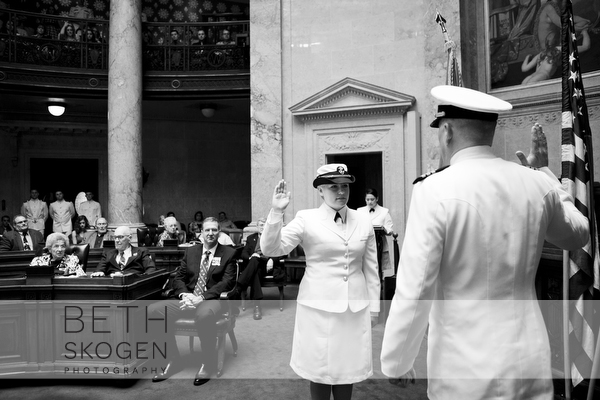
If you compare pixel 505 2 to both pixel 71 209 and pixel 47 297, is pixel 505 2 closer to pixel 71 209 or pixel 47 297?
pixel 47 297

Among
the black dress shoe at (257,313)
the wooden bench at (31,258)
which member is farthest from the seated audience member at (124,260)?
the black dress shoe at (257,313)

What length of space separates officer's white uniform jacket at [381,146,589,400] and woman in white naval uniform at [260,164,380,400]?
1532 mm

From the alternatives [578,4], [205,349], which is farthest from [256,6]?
[205,349]

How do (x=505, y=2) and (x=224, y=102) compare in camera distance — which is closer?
(x=505, y=2)

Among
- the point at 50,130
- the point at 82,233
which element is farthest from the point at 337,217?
the point at 50,130

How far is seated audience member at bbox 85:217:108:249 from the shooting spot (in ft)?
30.1

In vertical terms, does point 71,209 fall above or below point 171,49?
below

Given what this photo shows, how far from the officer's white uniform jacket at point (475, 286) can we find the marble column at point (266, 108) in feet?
30.1

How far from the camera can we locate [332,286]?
3369 millimetres

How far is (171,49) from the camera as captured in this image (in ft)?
41.8

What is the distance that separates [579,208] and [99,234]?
8.58m

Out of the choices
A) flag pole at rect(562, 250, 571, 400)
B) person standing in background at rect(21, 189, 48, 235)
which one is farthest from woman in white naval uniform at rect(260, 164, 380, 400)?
person standing in background at rect(21, 189, 48, 235)

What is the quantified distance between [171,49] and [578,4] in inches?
386

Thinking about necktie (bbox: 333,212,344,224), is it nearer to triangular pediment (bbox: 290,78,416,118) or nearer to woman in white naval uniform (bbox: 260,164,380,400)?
woman in white naval uniform (bbox: 260,164,380,400)
